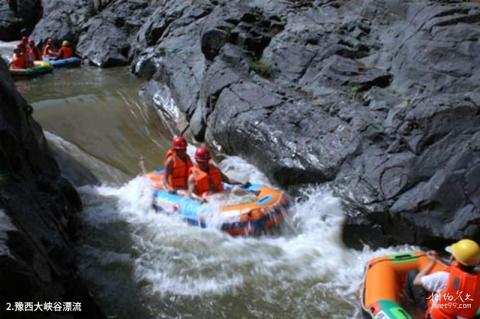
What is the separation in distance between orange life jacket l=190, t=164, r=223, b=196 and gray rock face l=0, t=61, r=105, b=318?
1930mm

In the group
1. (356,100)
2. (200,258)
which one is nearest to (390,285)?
(200,258)

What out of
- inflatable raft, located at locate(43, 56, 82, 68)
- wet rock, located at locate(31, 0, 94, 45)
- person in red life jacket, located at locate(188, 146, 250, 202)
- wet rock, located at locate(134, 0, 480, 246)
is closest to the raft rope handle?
wet rock, located at locate(134, 0, 480, 246)

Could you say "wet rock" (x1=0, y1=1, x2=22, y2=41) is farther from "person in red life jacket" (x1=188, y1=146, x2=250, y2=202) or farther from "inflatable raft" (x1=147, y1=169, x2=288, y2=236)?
"person in red life jacket" (x1=188, y1=146, x2=250, y2=202)

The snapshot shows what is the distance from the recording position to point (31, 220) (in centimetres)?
509

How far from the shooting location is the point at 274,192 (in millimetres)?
7895

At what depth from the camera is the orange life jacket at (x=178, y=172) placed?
8.26 metres

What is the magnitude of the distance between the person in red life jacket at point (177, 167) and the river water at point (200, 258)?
0.44 m

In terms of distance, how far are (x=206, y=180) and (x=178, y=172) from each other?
0.71m

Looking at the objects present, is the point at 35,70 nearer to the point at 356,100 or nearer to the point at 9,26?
the point at 9,26

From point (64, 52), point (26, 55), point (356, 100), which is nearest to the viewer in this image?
point (356, 100)

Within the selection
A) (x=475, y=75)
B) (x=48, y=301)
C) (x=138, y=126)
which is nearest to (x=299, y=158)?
(x=475, y=75)

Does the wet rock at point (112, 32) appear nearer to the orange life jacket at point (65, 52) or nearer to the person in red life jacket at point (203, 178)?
the orange life jacket at point (65, 52)

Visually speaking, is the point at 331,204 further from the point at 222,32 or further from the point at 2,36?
the point at 2,36

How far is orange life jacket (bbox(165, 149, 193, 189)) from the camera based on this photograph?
27.1 ft
